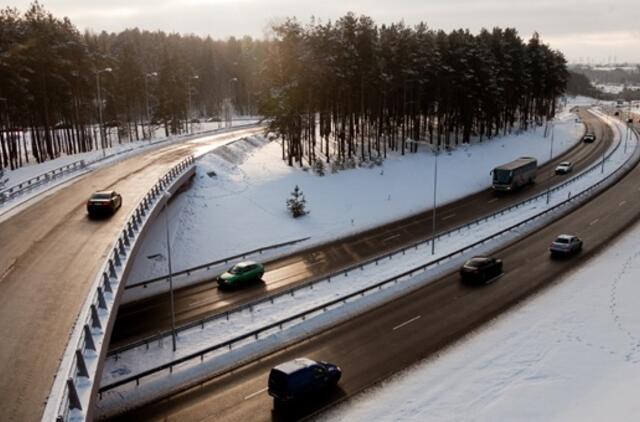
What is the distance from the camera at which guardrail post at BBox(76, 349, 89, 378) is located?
1815cm

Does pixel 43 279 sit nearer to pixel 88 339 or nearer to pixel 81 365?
pixel 88 339

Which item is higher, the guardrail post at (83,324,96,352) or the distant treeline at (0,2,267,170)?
the distant treeline at (0,2,267,170)

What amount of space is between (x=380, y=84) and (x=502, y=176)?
67.5 ft

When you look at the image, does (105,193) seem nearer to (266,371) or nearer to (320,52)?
(266,371)

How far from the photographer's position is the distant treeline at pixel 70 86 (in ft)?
212

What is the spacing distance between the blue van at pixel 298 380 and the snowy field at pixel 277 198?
66.8ft

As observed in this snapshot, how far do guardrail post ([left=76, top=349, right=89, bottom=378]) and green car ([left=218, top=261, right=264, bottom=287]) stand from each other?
22495 mm

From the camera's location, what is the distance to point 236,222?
54.5 metres

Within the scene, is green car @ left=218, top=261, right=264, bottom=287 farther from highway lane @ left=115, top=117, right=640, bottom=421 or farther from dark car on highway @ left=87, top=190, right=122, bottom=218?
highway lane @ left=115, top=117, right=640, bottom=421

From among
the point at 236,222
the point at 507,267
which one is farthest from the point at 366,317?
the point at 236,222

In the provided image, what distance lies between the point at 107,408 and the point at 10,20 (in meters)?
60.9

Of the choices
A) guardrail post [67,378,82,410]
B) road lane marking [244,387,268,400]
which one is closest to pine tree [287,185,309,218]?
road lane marking [244,387,268,400]

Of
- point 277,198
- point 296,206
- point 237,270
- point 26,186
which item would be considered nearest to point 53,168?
point 26,186

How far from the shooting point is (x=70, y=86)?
7206 cm
